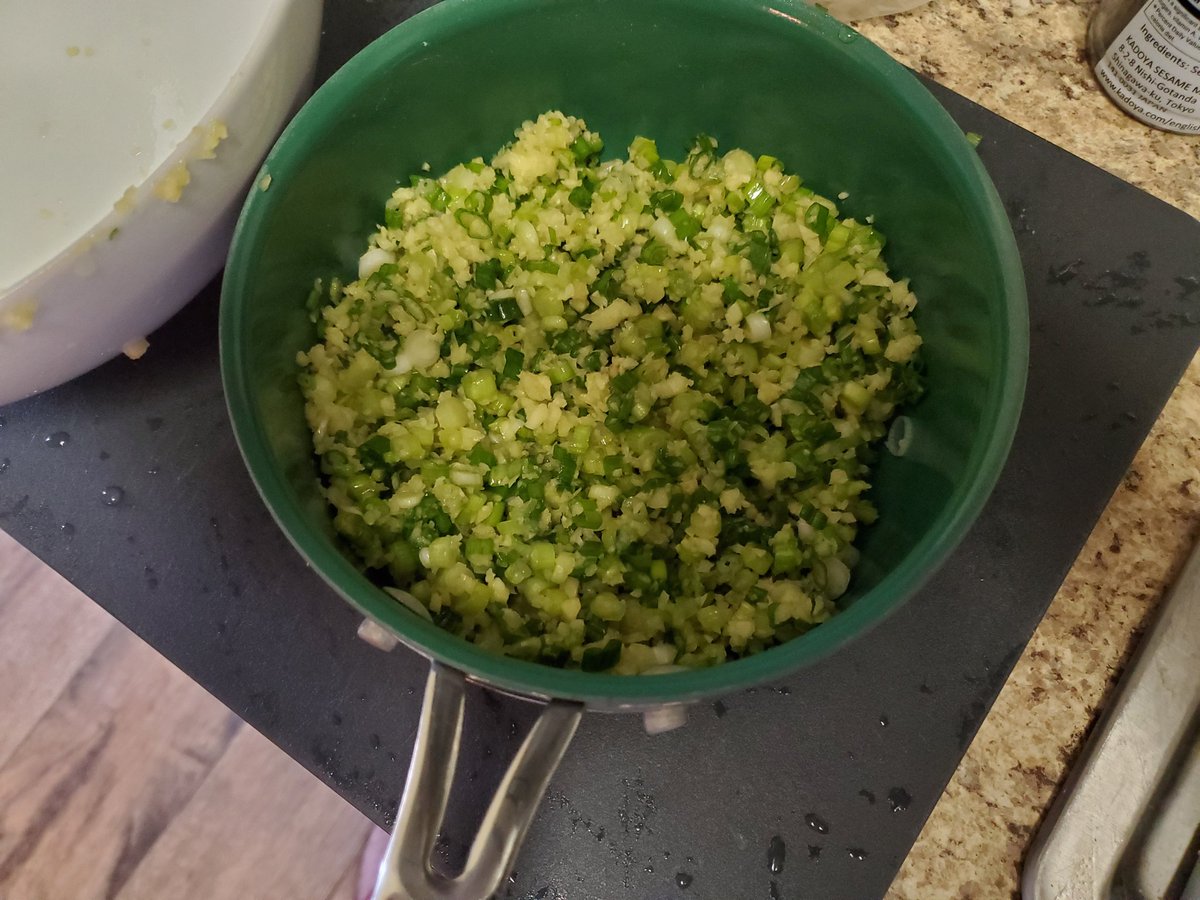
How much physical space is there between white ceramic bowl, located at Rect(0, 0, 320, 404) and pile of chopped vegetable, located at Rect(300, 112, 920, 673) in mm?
148

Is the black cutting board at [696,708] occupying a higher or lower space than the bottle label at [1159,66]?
lower

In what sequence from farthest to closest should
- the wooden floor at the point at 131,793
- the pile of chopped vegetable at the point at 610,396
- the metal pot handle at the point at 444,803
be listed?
the wooden floor at the point at 131,793, the pile of chopped vegetable at the point at 610,396, the metal pot handle at the point at 444,803

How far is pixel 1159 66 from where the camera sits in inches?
33.4

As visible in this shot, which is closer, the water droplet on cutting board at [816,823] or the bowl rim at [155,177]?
the bowl rim at [155,177]

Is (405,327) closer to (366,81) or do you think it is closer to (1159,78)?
(366,81)

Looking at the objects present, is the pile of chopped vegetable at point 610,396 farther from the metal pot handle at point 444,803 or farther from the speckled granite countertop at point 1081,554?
the speckled granite countertop at point 1081,554

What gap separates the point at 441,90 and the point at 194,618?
519 mm

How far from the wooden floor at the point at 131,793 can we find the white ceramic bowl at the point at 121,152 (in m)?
0.54

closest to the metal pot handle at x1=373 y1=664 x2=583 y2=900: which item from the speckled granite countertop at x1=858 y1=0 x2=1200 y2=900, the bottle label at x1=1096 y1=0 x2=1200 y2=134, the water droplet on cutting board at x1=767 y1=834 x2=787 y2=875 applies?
the water droplet on cutting board at x1=767 y1=834 x2=787 y2=875

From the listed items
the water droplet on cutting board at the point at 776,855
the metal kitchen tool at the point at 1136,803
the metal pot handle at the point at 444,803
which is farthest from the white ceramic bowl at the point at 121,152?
the metal kitchen tool at the point at 1136,803

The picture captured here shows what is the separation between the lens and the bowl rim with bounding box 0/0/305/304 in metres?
0.55

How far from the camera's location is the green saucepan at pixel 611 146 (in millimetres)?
546

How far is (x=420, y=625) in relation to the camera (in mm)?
535

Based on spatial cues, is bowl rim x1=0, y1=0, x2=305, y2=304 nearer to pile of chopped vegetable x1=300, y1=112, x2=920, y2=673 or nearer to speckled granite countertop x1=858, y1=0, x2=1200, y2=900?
pile of chopped vegetable x1=300, y1=112, x2=920, y2=673
